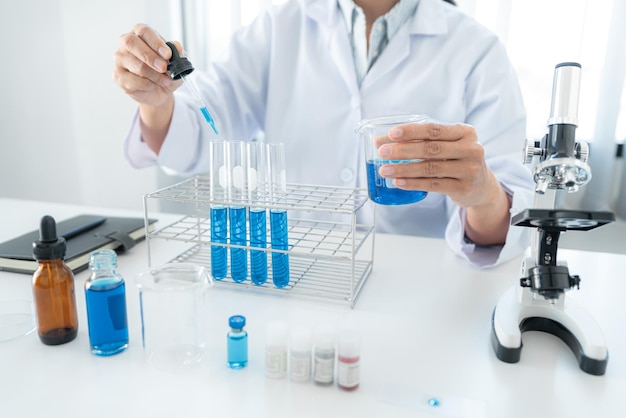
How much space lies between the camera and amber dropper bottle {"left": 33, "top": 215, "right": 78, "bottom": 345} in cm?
76

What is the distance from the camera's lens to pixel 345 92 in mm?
1521

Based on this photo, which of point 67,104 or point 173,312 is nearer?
point 173,312

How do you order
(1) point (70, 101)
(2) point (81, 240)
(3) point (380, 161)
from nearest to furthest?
(3) point (380, 161)
(2) point (81, 240)
(1) point (70, 101)

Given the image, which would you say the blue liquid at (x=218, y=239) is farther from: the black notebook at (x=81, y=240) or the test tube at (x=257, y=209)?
the black notebook at (x=81, y=240)

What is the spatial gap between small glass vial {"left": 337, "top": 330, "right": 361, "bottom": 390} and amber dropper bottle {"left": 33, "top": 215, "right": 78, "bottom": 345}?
0.42m

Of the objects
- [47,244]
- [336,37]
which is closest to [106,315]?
[47,244]

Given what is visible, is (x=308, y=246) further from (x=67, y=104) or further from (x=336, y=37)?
(x=67, y=104)

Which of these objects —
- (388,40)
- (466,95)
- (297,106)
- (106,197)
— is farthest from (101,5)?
(466,95)

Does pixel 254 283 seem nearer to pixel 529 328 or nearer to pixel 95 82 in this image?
pixel 529 328

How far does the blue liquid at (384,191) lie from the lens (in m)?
0.91

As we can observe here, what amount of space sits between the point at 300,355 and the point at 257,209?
1.09 ft

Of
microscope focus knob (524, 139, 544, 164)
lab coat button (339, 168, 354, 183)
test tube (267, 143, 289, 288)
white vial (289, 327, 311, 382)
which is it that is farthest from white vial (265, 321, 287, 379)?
lab coat button (339, 168, 354, 183)

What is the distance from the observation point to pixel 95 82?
8.39ft

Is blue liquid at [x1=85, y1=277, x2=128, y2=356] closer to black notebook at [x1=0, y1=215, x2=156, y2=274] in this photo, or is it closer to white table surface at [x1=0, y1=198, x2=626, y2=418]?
white table surface at [x1=0, y1=198, x2=626, y2=418]
